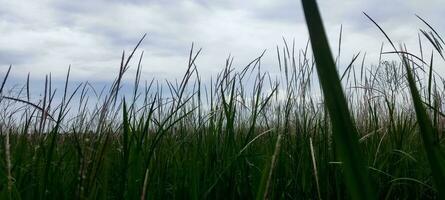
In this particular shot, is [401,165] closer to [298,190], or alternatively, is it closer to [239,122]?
[298,190]

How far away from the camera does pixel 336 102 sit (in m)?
0.22

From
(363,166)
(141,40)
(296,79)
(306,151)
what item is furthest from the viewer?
(296,79)

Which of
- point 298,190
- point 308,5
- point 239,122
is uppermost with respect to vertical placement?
point 239,122

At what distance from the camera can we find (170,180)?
7.09 feet

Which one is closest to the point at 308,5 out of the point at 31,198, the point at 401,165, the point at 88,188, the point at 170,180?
the point at 88,188

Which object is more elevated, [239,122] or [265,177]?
[239,122]

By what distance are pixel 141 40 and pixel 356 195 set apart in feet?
4.02

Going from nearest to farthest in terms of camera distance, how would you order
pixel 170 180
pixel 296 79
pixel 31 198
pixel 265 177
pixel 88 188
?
pixel 265 177, pixel 88 188, pixel 31 198, pixel 170 180, pixel 296 79

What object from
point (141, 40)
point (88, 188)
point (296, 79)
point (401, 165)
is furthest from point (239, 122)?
point (88, 188)

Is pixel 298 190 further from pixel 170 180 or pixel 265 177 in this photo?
pixel 265 177

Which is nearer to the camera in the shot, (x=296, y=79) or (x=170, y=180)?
(x=170, y=180)

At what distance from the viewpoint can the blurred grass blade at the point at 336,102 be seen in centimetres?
22

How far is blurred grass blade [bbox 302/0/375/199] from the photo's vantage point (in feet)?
0.73

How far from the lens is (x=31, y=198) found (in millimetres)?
1515
